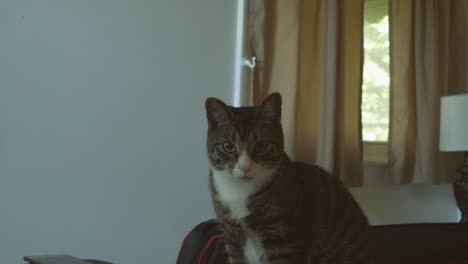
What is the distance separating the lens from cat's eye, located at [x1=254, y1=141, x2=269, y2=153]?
1003 millimetres

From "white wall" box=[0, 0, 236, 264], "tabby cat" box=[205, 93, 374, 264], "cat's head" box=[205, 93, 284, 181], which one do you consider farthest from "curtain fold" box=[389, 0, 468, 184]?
"cat's head" box=[205, 93, 284, 181]

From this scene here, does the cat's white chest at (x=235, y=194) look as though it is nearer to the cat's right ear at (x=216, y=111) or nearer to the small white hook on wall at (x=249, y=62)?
the cat's right ear at (x=216, y=111)

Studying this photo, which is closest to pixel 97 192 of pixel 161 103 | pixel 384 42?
pixel 161 103

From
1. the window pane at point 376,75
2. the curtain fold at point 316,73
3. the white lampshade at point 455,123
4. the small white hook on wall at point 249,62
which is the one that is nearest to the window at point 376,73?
the window pane at point 376,75

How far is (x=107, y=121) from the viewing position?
1.51 metres

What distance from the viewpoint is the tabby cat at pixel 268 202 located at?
96cm

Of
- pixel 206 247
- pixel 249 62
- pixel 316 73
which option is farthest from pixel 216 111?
pixel 316 73

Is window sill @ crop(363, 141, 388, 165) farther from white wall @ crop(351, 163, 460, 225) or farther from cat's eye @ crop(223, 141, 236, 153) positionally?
cat's eye @ crop(223, 141, 236, 153)

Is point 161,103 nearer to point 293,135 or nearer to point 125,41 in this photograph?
point 125,41

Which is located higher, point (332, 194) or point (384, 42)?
point (384, 42)

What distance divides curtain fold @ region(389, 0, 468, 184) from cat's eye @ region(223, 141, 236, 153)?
4.04 feet

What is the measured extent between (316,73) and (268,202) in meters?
1.01

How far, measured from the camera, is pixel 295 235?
3.10ft

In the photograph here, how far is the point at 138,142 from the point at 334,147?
0.76 meters
